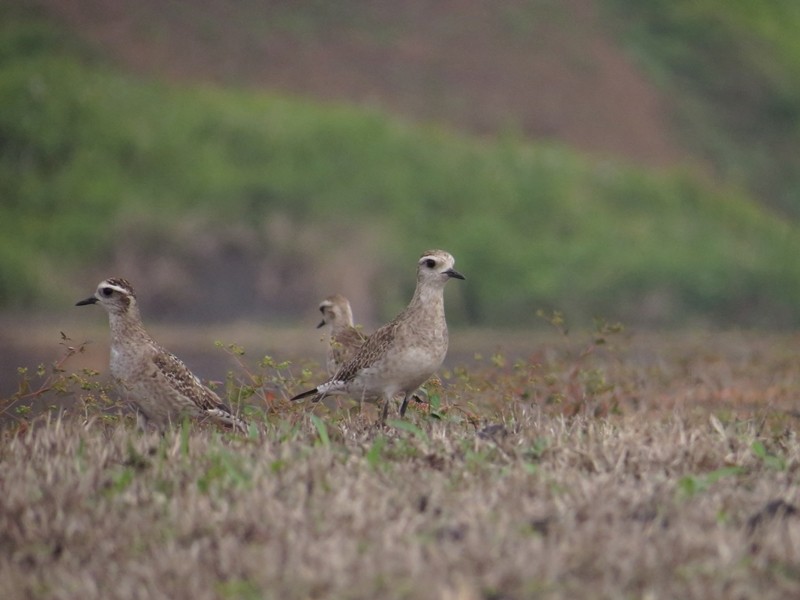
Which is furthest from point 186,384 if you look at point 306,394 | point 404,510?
point 404,510

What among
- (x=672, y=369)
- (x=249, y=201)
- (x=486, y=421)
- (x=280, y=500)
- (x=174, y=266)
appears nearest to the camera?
(x=280, y=500)

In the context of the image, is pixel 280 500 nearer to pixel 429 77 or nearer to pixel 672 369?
pixel 672 369

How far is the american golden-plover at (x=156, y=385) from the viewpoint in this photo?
32.4ft

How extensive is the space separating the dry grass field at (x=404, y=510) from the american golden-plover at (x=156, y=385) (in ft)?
1.29

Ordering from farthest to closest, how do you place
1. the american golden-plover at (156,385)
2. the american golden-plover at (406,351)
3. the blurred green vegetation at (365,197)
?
1. the blurred green vegetation at (365,197)
2. the american golden-plover at (406,351)
3. the american golden-plover at (156,385)

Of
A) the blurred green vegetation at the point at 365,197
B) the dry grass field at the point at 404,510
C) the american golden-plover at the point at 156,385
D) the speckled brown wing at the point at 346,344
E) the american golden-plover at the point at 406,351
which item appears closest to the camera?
the dry grass field at the point at 404,510

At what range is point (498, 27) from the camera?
3994 cm

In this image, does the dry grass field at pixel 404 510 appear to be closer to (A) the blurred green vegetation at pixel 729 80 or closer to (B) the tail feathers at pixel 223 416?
(B) the tail feathers at pixel 223 416

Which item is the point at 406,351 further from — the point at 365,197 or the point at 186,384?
the point at 365,197

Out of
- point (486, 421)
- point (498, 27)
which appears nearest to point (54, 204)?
point (498, 27)

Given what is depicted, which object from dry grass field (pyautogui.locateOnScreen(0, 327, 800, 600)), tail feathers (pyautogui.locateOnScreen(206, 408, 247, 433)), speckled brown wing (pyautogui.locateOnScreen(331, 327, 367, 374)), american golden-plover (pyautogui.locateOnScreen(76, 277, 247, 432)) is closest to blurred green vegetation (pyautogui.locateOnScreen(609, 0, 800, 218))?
speckled brown wing (pyautogui.locateOnScreen(331, 327, 367, 374))

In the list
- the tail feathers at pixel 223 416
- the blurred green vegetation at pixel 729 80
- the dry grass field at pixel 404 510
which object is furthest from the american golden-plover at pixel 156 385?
the blurred green vegetation at pixel 729 80

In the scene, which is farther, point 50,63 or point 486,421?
point 50,63

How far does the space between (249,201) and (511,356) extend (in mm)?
9522
